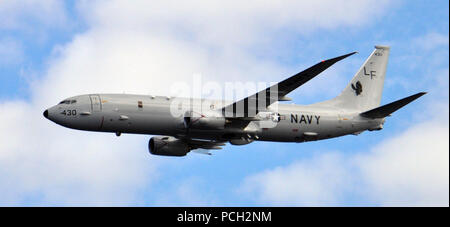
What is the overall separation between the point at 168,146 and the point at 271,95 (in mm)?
14503

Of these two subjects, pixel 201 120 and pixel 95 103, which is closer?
pixel 95 103

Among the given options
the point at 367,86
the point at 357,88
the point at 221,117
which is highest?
the point at 367,86

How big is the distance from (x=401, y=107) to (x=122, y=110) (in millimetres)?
23652

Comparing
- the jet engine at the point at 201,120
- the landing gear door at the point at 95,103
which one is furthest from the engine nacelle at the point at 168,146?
the landing gear door at the point at 95,103

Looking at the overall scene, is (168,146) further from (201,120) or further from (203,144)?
(201,120)

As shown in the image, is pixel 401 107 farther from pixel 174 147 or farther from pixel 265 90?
pixel 174 147

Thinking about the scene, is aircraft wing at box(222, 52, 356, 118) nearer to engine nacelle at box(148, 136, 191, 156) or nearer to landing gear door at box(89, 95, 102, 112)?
engine nacelle at box(148, 136, 191, 156)

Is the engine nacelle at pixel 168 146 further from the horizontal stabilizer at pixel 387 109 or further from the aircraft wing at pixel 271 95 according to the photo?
the horizontal stabilizer at pixel 387 109

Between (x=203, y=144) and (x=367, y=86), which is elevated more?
(x=367, y=86)

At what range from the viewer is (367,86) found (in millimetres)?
76000

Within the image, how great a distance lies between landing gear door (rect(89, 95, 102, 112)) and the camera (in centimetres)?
6419

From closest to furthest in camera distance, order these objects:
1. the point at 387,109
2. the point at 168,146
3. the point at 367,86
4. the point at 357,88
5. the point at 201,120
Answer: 1. the point at 201,120
2. the point at 387,109
3. the point at 168,146
4. the point at 357,88
5. the point at 367,86

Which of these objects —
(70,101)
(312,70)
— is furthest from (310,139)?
(70,101)

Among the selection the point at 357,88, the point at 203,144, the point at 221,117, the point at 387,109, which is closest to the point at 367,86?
the point at 357,88
